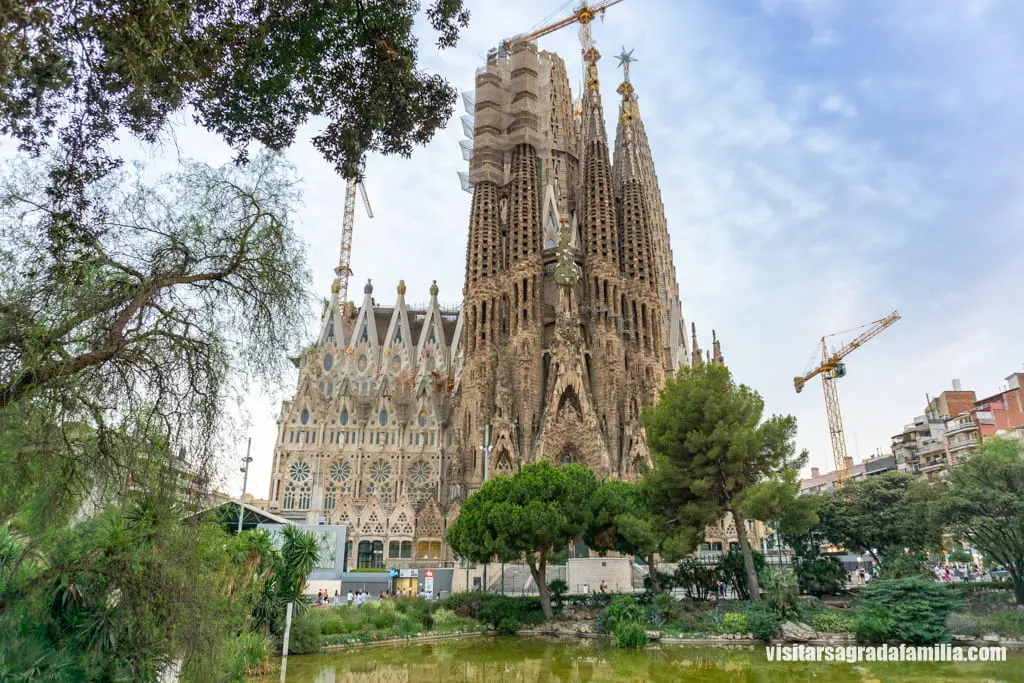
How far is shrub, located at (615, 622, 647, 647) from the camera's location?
20.3 meters

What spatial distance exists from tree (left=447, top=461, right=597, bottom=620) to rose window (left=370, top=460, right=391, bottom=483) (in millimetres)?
31570

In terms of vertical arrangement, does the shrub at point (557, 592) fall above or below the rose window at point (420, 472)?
below

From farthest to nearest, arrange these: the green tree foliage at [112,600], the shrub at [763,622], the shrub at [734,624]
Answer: the shrub at [734,624]
the shrub at [763,622]
the green tree foliage at [112,600]

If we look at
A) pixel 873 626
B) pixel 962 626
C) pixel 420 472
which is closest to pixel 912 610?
pixel 873 626

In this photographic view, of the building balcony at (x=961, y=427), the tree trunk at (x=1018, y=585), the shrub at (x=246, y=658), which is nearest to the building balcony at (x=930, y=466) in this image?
the building balcony at (x=961, y=427)

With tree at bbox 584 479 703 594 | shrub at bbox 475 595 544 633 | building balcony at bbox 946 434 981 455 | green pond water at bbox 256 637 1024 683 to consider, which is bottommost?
green pond water at bbox 256 637 1024 683

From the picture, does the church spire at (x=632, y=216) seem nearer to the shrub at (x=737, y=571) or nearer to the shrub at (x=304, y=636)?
the shrub at (x=737, y=571)

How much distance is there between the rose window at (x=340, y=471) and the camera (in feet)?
187

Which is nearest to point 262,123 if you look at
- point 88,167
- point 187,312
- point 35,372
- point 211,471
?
point 88,167

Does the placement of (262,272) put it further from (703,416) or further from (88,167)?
(703,416)

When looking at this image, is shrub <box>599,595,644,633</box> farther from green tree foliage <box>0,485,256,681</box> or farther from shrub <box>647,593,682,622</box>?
green tree foliage <box>0,485,256,681</box>

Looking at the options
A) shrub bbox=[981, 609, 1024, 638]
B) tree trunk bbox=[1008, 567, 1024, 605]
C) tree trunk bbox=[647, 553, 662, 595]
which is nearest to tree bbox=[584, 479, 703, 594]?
tree trunk bbox=[647, 553, 662, 595]
